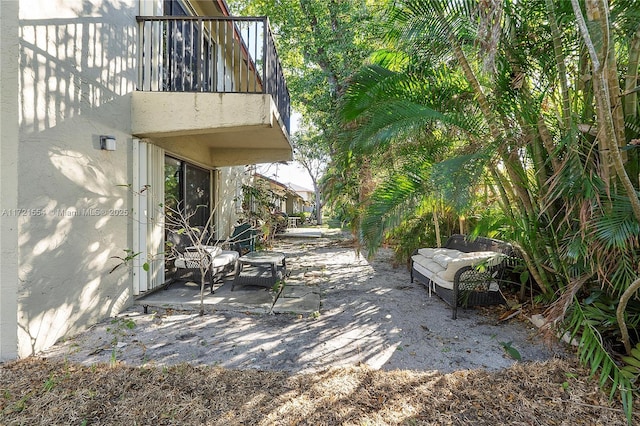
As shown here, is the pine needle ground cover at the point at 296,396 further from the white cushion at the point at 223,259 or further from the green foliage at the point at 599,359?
the white cushion at the point at 223,259

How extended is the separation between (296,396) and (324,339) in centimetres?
119

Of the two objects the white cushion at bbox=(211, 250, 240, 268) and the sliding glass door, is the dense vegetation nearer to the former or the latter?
the white cushion at bbox=(211, 250, 240, 268)

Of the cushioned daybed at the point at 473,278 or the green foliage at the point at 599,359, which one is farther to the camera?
the cushioned daybed at the point at 473,278

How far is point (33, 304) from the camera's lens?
3.12 meters

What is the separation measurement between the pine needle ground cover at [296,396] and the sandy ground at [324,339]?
0.69 ft

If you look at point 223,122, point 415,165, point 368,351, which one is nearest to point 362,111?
point 415,165

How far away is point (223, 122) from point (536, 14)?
13.8 feet

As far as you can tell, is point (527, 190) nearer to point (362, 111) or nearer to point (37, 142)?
point (362, 111)

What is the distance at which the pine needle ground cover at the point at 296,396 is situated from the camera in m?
2.26

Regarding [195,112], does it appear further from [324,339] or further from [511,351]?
[511,351]

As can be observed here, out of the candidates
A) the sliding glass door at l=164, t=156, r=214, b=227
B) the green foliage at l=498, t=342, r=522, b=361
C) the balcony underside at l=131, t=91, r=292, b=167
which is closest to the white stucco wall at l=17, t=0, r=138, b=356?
the balcony underside at l=131, t=91, r=292, b=167

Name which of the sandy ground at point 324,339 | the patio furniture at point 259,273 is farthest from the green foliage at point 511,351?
the patio furniture at point 259,273

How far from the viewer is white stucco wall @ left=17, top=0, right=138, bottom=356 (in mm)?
3066

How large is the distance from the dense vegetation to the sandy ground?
75cm
